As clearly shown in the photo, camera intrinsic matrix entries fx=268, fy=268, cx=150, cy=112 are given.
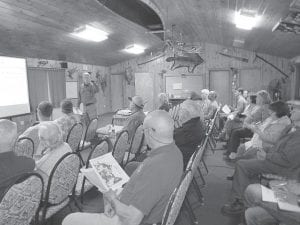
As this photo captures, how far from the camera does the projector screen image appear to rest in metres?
5.52

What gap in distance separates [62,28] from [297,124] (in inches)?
192

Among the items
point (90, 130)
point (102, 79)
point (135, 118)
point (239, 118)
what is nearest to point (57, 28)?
point (90, 130)

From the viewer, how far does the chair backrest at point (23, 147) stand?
2.96m

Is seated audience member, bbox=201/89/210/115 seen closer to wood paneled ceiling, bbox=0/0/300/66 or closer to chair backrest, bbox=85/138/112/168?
wood paneled ceiling, bbox=0/0/300/66

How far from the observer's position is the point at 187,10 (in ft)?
17.4

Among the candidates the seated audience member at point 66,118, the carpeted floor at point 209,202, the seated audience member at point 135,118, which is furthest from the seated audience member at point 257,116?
the seated audience member at point 66,118

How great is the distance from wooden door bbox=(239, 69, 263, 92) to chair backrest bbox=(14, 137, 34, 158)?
9185 mm

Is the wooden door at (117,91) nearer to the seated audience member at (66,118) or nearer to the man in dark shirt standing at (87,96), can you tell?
the man in dark shirt standing at (87,96)

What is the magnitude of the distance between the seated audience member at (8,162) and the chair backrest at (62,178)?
0.64 ft

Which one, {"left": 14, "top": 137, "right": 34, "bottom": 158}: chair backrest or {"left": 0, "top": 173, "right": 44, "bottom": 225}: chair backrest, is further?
{"left": 14, "top": 137, "right": 34, "bottom": 158}: chair backrest

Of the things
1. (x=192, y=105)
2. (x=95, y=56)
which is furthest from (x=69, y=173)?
(x=95, y=56)

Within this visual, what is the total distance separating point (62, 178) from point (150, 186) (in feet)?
3.23

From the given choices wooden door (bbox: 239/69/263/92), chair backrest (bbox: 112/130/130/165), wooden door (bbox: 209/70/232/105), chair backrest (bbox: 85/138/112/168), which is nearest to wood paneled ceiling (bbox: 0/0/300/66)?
chair backrest (bbox: 112/130/130/165)

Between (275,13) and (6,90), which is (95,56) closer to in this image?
(6,90)
